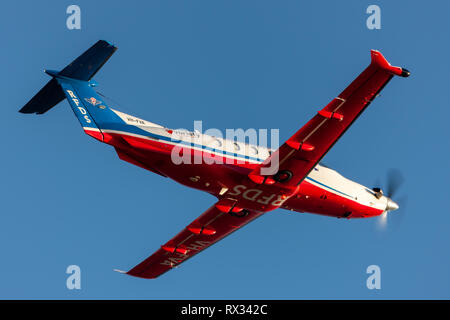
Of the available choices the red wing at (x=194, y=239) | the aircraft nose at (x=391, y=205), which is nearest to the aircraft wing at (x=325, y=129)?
the red wing at (x=194, y=239)

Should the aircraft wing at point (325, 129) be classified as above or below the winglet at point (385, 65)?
below

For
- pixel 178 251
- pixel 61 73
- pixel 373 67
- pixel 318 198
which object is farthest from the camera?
pixel 178 251

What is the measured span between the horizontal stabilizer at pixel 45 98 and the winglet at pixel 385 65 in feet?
51.5

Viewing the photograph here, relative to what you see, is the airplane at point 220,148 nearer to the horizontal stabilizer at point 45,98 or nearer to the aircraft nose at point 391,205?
the horizontal stabilizer at point 45,98

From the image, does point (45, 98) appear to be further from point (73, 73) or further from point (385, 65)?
point (385, 65)

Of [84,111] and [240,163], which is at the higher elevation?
[84,111]

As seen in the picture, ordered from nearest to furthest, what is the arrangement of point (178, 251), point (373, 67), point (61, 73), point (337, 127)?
1. point (373, 67)
2. point (337, 127)
3. point (61, 73)
4. point (178, 251)

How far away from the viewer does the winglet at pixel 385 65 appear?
86.0 feet

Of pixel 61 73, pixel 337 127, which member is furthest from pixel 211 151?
pixel 61 73

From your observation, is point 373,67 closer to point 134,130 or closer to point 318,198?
point 318,198

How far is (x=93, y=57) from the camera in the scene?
30.4 meters

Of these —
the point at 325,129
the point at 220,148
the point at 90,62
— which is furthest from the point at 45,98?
the point at 325,129

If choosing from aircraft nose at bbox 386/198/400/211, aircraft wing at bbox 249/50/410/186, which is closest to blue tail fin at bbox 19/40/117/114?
aircraft wing at bbox 249/50/410/186

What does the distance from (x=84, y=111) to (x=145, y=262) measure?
41.2 feet
